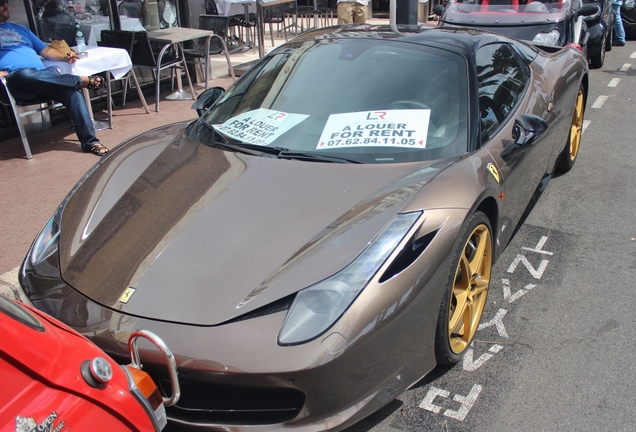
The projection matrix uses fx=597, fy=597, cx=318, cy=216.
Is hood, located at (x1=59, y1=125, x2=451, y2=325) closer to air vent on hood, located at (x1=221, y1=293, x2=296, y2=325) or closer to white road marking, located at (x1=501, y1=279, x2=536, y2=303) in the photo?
air vent on hood, located at (x1=221, y1=293, x2=296, y2=325)

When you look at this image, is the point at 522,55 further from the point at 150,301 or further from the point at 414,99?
the point at 150,301

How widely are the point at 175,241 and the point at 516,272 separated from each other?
2136 mm

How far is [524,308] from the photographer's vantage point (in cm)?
323

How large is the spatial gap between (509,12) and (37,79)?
5.84m

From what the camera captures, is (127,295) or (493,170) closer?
(127,295)

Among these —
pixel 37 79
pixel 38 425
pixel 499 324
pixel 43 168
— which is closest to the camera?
pixel 38 425

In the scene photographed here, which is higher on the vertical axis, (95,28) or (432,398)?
(95,28)

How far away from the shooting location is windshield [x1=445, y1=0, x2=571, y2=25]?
303 inches

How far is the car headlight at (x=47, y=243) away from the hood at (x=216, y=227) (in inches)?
1.8

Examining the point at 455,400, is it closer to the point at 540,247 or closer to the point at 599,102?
the point at 540,247

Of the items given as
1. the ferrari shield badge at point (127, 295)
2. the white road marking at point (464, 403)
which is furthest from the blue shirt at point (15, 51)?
the white road marking at point (464, 403)

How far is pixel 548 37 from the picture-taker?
7.35 m

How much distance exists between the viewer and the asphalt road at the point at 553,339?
97.3 inches

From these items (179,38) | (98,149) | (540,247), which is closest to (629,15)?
(179,38)
